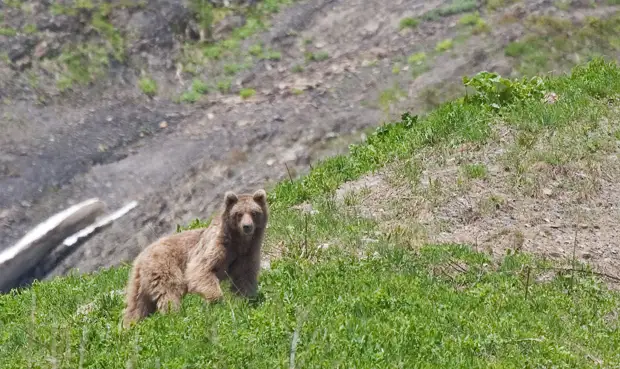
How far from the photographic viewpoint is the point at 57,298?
12180 millimetres

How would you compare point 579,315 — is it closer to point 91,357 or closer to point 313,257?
point 313,257

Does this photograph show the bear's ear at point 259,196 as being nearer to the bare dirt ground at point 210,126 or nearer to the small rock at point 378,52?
the bare dirt ground at point 210,126

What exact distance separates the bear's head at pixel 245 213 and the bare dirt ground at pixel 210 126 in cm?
778

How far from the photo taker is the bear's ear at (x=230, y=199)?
1052cm

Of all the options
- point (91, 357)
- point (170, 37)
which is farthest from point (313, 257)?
point (170, 37)

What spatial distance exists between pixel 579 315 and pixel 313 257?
11.3ft

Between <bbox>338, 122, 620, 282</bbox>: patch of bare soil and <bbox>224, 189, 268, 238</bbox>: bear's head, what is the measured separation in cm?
263

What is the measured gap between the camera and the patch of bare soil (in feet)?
42.4

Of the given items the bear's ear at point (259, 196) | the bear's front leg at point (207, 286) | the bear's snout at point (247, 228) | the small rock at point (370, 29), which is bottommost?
the small rock at point (370, 29)

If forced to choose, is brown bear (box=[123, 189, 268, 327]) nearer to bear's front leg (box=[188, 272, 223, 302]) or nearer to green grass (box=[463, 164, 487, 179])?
bear's front leg (box=[188, 272, 223, 302])

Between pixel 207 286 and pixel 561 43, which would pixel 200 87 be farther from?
pixel 207 286

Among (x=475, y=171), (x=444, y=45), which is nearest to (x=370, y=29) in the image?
(x=444, y=45)

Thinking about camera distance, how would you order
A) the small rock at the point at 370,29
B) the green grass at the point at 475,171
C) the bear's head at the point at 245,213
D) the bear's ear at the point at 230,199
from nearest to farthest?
the bear's head at the point at 245,213, the bear's ear at the point at 230,199, the green grass at the point at 475,171, the small rock at the point at 370,29

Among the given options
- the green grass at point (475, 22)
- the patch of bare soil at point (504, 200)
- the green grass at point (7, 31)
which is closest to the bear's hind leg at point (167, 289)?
the patch of bare soil at point (504, 200)
